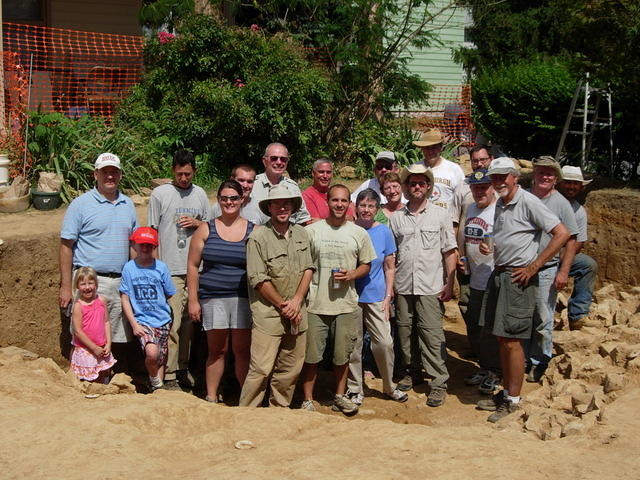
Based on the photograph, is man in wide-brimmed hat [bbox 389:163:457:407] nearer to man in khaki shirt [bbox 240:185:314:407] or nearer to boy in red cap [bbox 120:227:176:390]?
man in khaki shirt [bbox 240:185:314:407]

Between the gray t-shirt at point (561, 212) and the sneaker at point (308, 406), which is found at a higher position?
the gray t-shirt at point (561, 212)

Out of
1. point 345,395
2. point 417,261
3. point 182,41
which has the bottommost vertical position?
point 345,395

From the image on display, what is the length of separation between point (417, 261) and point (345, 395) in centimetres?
128

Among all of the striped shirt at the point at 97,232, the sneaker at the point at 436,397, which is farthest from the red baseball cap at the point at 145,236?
the sneaker at the point at 436,397

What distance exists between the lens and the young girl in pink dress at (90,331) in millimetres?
6570

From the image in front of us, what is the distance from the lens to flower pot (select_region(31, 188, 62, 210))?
895cm

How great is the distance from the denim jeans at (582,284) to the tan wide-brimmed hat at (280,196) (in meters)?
3.48

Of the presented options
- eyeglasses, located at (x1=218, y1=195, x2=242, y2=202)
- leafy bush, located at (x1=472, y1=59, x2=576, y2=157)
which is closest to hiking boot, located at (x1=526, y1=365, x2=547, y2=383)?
eyeglasses, located at (x1=218, y1=195, x2=242, y2=202)

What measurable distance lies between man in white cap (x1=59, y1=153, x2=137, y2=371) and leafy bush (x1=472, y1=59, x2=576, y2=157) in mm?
8647

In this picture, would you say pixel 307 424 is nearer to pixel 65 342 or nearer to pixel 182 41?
pixel 65 342

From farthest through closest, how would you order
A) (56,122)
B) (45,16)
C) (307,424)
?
(45,16) → (56,122) → (307,424)

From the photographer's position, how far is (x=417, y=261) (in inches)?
274

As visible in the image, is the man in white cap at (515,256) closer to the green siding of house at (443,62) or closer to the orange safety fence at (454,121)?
the orange safety fence at (454,121)

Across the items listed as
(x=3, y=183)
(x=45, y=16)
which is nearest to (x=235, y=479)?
(x=3, y=183)
